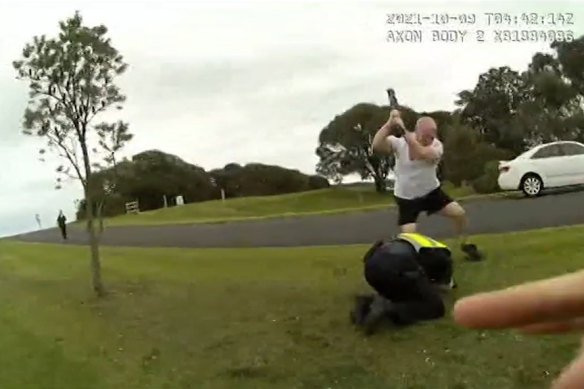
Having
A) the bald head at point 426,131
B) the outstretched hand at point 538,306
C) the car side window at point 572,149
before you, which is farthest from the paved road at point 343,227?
the outstretched hand at point 538,306

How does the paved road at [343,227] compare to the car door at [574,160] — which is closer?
the car door at [574,160]

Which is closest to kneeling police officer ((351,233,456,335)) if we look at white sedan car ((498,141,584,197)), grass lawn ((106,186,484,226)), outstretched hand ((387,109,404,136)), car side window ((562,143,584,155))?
grass lawn ((106,186,484,226))

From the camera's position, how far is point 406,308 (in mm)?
2342

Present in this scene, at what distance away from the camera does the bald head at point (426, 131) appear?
2557mm

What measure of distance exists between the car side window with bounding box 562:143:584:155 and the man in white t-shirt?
40 centimetres

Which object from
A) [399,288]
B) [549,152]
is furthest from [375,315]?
[549,152]

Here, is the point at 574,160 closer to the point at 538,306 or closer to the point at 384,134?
the point at 384,134

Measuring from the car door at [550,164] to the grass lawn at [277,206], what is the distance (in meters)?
0.25

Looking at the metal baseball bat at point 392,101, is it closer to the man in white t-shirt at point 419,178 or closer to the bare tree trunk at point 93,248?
the man in white t-shirt at point 419,178

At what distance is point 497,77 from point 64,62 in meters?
1.65

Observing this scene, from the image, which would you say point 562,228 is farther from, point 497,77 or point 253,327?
point 253,327

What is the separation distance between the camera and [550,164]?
272cm

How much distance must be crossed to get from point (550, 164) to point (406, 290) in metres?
0.77

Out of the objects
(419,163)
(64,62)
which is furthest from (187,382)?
(64,62)
